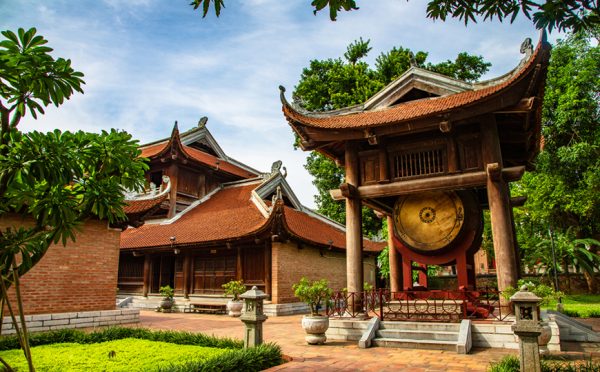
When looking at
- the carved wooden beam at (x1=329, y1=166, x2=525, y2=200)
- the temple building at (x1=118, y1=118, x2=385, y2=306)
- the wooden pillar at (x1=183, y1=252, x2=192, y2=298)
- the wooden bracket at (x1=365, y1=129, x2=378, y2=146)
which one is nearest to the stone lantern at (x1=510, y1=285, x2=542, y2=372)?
the carved wooden beam at (x1=329, y1=166, x2=525, y2=200)

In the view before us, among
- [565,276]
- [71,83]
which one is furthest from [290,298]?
[565,276]

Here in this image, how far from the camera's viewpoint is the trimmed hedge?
6219 millimetres

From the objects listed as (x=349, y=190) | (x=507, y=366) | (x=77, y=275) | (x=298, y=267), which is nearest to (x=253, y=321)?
(x=507, y=366)

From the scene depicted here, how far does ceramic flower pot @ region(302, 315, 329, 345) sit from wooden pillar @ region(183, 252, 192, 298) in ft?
39.2

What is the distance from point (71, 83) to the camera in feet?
11.4

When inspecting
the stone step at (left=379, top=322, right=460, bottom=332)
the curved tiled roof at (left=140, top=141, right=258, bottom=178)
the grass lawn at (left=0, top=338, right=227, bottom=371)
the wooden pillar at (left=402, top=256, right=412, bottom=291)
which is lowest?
the grass lawn at (left=0, top=338, right=227, bottom=371)

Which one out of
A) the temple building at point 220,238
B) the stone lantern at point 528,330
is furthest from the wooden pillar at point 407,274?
the temple building at point 220,238

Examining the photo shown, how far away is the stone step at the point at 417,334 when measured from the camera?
8.74 m

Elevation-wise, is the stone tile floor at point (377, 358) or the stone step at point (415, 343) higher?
the stone step at point (415, 343)

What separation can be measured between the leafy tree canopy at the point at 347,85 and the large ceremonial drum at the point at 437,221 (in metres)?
15.8

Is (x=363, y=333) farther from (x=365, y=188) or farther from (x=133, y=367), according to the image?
(x=133, y=367)

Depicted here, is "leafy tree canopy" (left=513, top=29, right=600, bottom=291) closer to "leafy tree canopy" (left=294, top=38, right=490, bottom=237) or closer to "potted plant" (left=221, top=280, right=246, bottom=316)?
"leafy tree canopy" (left=294, top=38, right=490, bottom=237)

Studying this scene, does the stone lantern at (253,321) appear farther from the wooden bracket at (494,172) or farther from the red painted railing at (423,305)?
the wooden bracket at (494,172)

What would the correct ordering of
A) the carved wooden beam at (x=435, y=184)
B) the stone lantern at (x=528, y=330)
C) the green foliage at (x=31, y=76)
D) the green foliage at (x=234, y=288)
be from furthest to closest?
the green foliage at (x=234, y=288) < the carved wooden beam at (x=435, y=184) < the stone lantern at (x=528, y=330) < the green foliage at (x=31, y=76)
